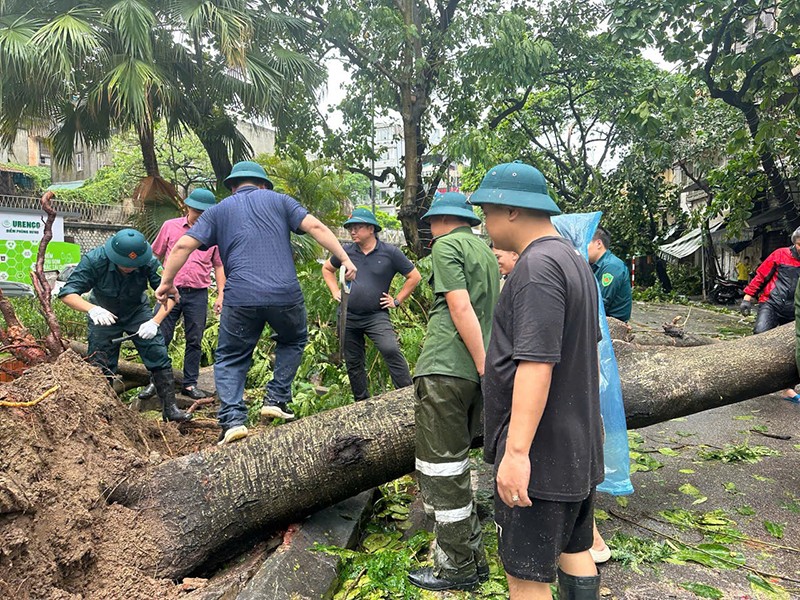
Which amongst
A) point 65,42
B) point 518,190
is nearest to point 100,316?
point 518,190

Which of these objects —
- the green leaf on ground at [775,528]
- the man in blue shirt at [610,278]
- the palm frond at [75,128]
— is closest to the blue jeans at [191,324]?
the man in blue shirt at [610,278]

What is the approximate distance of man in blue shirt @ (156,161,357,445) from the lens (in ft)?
10.9

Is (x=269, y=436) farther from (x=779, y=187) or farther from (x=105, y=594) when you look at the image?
(x=779, y=187)

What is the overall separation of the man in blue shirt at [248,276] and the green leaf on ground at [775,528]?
271cm

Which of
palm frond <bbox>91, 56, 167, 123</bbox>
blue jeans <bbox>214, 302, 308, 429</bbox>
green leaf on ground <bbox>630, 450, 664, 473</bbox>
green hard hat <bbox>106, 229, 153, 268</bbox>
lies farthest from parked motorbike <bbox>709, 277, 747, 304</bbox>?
green hard hat <bbox>106, 229, 153, 268</bbox>

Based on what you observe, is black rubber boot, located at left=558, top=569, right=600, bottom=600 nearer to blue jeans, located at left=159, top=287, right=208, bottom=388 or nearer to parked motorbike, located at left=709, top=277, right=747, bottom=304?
blue jeans, located at left=159, top=287, right=208, bottom=388

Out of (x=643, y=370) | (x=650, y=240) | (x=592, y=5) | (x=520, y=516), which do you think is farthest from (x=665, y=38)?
(x=650, y=240)

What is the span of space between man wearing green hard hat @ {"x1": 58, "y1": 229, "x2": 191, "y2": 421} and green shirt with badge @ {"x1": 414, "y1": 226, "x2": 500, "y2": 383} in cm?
241

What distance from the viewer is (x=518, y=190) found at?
1.88 metres

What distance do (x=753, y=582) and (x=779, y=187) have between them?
972 cm

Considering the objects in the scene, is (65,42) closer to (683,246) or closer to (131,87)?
(131,87)

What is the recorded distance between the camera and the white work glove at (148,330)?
411 cm

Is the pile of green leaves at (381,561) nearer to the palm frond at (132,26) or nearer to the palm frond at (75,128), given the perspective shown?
the palm frond at (132,26)

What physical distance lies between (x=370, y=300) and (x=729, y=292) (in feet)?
53.4
